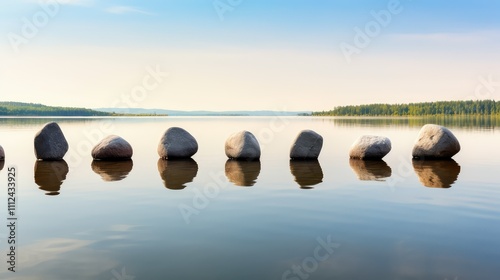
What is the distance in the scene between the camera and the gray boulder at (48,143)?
20.4m

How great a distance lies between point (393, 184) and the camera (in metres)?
13.9

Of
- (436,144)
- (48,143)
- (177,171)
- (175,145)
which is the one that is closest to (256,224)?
(177,171)

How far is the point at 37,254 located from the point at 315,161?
14.0 meters

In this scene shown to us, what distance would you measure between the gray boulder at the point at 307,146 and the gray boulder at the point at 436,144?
4.53 metres

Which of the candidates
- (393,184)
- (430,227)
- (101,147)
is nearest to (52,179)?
(101,147)

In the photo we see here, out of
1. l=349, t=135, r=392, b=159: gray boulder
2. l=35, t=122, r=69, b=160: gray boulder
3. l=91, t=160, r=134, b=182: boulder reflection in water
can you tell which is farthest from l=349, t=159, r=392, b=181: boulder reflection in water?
l=35, t=122, r=69, b=160: gray boulder

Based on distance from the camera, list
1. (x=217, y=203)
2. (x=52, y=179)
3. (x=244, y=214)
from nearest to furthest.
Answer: (x=244, y=214) → (x=217, y=203) → (x=52, y=179)

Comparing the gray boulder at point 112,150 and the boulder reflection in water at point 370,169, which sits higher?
the gray boulder at point 112,150

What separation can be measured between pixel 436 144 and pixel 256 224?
14018mm

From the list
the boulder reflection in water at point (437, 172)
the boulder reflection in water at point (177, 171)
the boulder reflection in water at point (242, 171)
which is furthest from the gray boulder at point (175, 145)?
the boulder reflection in water at point (437, 172)

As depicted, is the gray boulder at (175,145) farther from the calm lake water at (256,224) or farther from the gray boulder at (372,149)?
the gray boulder at (372,149)

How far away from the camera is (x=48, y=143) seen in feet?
67.0

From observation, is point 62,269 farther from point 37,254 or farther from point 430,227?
point 430,227

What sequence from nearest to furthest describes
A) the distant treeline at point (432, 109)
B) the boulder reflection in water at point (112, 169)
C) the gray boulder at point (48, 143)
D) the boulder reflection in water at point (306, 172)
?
the boulder reflection in water at point (306, 172), the boulder reflection in water at point (112, 169), the gray boulder at point (48, 143), the distant treeline at point (432, 109)
